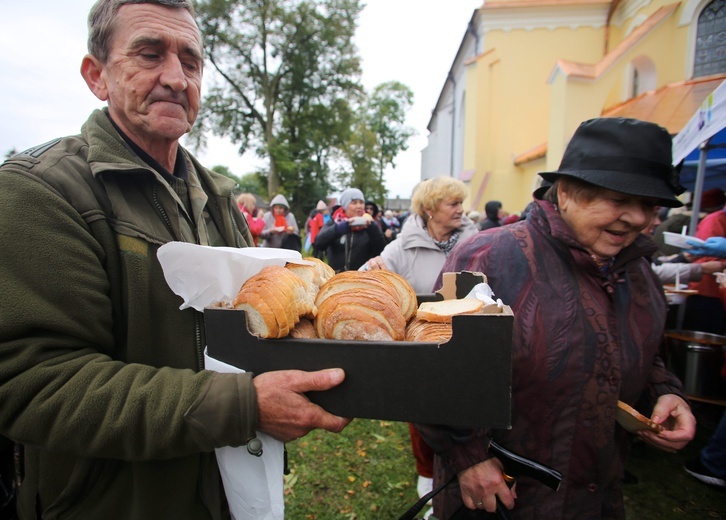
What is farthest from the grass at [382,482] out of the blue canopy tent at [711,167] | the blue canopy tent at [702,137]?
the blue canopy tent at [711,167]

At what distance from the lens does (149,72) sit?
1.33m

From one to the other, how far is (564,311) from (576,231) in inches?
16.2

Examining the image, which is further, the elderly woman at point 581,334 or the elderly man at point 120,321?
the elderly woman at point 581,334

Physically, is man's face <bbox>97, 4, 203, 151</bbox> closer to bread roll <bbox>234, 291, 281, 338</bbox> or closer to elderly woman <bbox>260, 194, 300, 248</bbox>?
bread roll <bbox>234, 291, 281, 338</bbox>

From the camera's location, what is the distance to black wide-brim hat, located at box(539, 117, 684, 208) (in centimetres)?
168

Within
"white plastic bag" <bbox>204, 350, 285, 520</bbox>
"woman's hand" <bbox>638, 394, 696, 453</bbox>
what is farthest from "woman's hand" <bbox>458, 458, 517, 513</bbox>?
"white plastic bag" <bbox>204, 350, 285, 520</bbox>

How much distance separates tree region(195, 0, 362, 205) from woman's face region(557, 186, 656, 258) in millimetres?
29448

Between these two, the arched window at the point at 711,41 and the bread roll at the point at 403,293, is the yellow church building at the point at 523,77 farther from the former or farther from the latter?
the bread roll at the point at 403,293

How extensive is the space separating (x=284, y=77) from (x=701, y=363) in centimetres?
3351

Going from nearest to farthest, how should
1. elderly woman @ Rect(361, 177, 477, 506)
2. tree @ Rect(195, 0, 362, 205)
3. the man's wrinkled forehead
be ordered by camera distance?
the man's wrinkled forehead → elderly woman @ Rect(361, 177, 477, 506) → tree @ Rect(195, 0, 362, 205)

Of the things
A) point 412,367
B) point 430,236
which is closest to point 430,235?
point 430,236

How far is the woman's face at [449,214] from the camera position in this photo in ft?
12.9

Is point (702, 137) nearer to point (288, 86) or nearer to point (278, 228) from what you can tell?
point (278, 228)

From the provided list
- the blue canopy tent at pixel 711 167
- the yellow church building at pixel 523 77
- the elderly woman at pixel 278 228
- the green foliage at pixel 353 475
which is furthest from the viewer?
the yellow church building at pixel 523 77
